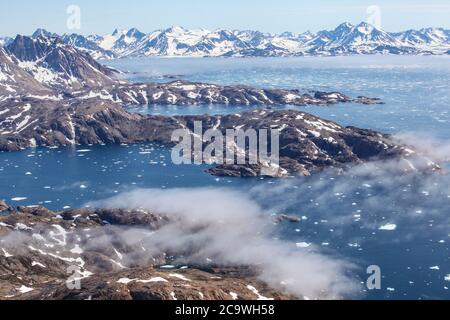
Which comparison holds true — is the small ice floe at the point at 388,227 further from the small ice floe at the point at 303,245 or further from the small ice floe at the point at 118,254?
the small ice floe at the point at 118,254

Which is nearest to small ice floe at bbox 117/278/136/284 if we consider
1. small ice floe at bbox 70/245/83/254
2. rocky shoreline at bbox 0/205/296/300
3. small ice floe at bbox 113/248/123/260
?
rocky shoreline at bbox 0/205/296/300

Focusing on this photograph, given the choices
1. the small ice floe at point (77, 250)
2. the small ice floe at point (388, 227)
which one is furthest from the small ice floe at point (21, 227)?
the small ice floe at point (388, 227)

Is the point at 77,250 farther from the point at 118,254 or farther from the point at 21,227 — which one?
the point at 21,227

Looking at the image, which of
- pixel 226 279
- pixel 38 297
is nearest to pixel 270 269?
pixel 226 279

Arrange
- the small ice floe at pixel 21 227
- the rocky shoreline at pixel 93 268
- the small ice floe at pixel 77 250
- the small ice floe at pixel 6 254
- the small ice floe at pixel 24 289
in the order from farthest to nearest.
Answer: the small ice floe at pixel 21 227 < the small ice floe at pixel 77 250 < the small ice floe at pixel 6 254 < the small ice floe at pixel 24 289 < the rocky shoreline at pixel 93 268

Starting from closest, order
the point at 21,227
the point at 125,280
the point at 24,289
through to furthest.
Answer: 1. the point at 125,280
2. the point at 24,289
3. the point at 21,227

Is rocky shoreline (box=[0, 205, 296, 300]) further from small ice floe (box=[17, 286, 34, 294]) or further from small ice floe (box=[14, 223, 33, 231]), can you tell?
small ice floe (box=[14, 223, 33, 231])

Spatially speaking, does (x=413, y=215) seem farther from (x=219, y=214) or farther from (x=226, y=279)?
(x=226, y=279)

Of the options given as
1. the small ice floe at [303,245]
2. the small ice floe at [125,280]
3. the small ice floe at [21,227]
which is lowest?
the small ice floe at [303,245]

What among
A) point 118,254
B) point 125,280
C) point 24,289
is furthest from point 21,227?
point 125,280
